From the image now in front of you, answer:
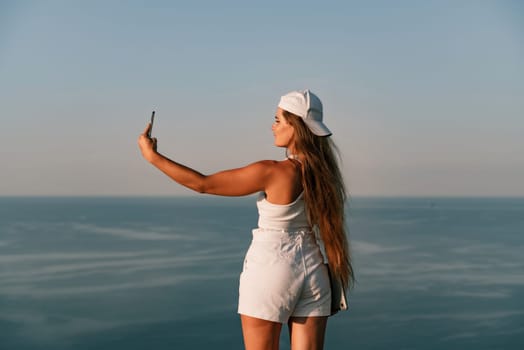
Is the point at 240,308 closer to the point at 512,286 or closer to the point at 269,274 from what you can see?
the point at 269,274

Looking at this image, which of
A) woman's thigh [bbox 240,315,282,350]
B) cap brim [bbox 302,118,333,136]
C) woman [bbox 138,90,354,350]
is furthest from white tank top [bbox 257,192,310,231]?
woman's thigh [bbox 240,315,282,350]

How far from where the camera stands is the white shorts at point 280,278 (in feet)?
8.58

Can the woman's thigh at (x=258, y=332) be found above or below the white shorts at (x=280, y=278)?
below

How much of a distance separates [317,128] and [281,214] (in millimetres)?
398

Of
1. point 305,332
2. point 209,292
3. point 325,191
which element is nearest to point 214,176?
point 325,191

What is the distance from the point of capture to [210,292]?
111 feet

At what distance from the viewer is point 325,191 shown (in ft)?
8.78

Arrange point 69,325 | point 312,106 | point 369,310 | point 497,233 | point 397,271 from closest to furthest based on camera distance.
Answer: point 312,106
point 69,325
point 369,310
point 397,271
point 497,233

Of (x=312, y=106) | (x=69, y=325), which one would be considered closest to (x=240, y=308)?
(x=312, y=106)

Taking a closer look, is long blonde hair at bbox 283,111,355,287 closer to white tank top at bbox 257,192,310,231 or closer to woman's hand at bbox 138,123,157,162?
white tank top at bbox 257,192,310,231

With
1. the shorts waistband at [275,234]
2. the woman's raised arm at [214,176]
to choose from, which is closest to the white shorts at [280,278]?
the shorts waistband at [275,234]

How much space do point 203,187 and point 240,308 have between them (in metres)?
0.55

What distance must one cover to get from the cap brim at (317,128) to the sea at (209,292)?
21.7 m

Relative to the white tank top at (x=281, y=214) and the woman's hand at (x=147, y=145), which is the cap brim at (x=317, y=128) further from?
the woman's hand at (x=147, y=145)
